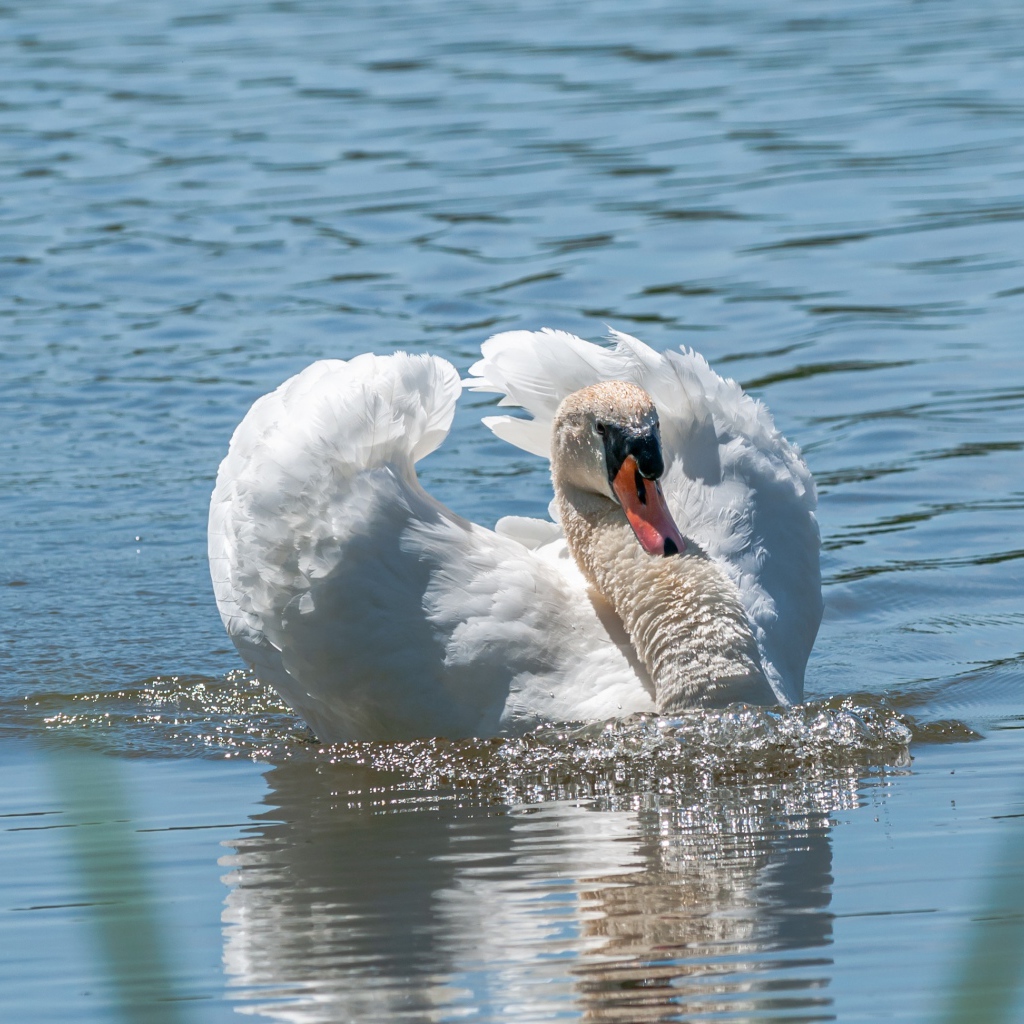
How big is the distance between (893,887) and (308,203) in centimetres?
1157

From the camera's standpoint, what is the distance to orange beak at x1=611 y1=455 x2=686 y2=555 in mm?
5980

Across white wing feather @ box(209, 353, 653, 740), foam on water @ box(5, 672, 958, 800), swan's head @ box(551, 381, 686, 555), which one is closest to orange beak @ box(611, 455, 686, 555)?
swan's head @ box(551, 381, 686, 555)

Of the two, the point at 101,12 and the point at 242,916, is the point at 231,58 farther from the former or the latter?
the point at 242,916

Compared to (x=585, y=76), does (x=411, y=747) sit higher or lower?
lower

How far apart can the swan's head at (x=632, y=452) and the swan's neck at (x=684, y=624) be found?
13 cm

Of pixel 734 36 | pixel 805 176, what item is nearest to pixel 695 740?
pixel 805 176

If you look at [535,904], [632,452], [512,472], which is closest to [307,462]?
[632,452]

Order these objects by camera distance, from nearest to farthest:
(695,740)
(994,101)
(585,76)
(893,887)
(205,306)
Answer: (893,887) → (695,740) → (205,306) → (994,101) → (585,76)

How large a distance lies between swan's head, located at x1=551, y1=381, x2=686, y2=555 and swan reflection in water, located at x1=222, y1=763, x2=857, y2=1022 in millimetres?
828

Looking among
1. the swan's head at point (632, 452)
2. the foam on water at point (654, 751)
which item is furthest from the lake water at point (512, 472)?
the swan's head at point (632, 452)

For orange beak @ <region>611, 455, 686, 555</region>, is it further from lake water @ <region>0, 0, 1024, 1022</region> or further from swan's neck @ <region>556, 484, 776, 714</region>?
lake water @ <region>0, 0, 1024, 1022</region>

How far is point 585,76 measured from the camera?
19.3 meters

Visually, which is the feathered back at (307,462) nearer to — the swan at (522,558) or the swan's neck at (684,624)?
the swan at (522,558)

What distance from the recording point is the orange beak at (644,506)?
19.6 ft
